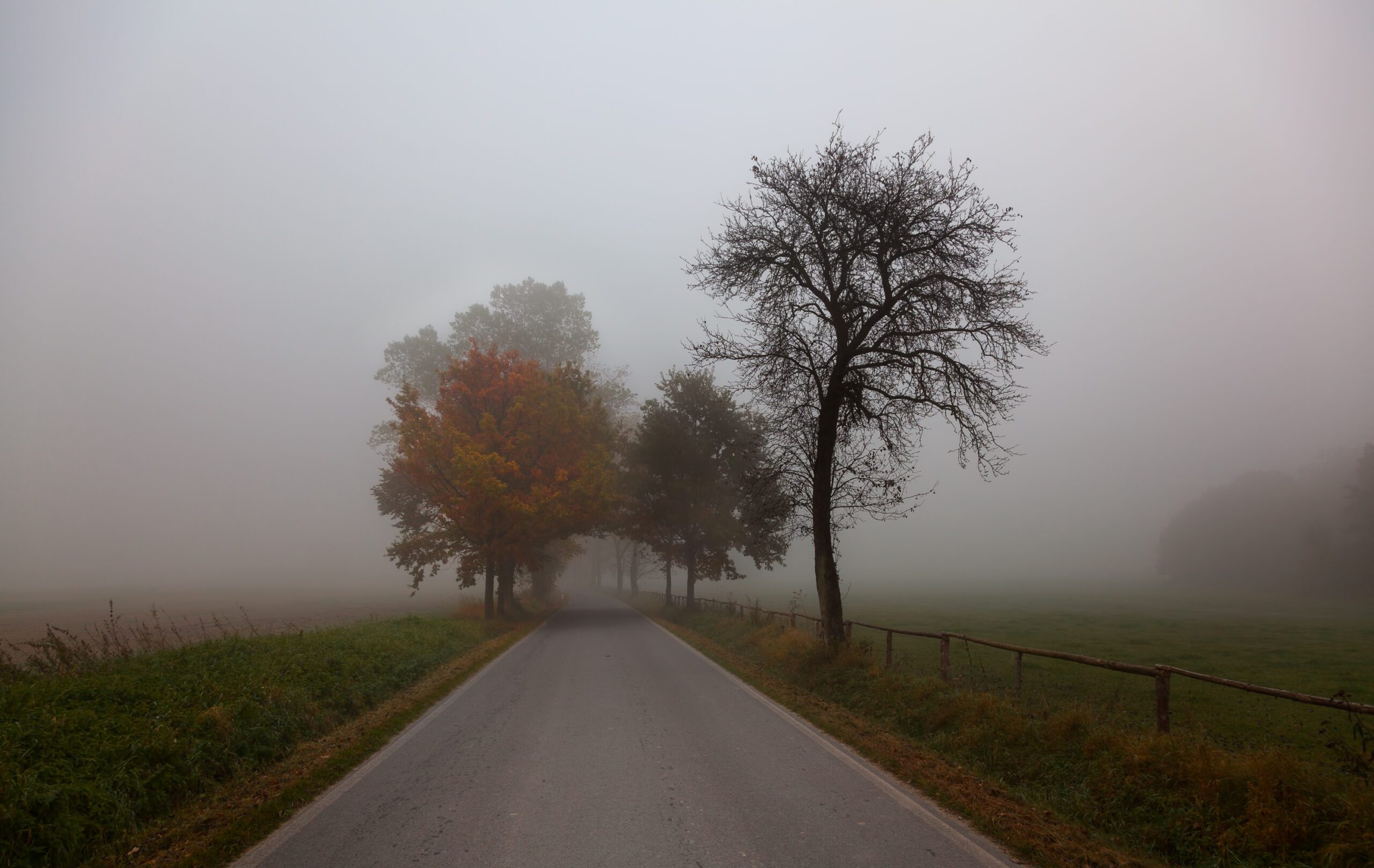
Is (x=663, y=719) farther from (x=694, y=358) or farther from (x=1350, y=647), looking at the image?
(x=1350, y=647)

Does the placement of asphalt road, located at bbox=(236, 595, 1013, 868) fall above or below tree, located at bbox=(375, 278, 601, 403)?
below

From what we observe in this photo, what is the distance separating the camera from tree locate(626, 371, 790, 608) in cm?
2916

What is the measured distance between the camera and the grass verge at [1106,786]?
451cm

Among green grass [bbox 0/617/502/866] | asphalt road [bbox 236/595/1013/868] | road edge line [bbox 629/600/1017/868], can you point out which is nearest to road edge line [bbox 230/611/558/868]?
asphalt road [bbox 236/595/1013/868]

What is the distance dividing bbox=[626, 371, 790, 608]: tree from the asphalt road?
19416 mm

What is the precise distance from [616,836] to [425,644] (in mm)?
11711

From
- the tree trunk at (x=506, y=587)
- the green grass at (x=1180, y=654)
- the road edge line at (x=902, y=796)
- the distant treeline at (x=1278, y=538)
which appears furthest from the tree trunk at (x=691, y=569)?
the distant treeline at (x=1278, y=538)

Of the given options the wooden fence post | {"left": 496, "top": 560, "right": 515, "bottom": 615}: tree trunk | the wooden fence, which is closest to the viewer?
the wooden fence

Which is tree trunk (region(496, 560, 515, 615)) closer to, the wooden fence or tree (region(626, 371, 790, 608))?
tree (region(626, 371, 790, 608))

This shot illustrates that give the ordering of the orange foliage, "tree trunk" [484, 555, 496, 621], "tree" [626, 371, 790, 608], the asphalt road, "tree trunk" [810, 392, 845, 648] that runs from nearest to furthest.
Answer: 1. the asphalt road
2. "tree trunk" [810, 392, 845, 648]
3. the orange foliage
4. "tree trunk" [484, 555, 496, 621]
5. "tree" [626, 371, 790, 608]

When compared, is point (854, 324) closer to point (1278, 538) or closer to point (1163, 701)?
point (1163, 701)

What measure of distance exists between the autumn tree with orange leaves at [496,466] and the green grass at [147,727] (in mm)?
10700

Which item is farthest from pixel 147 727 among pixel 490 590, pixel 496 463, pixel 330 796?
pixel 490 590

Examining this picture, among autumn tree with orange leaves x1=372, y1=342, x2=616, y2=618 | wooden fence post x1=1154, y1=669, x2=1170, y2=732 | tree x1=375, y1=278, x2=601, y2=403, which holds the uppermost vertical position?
tree x1=375, y1=278, x2=601, y2=403
